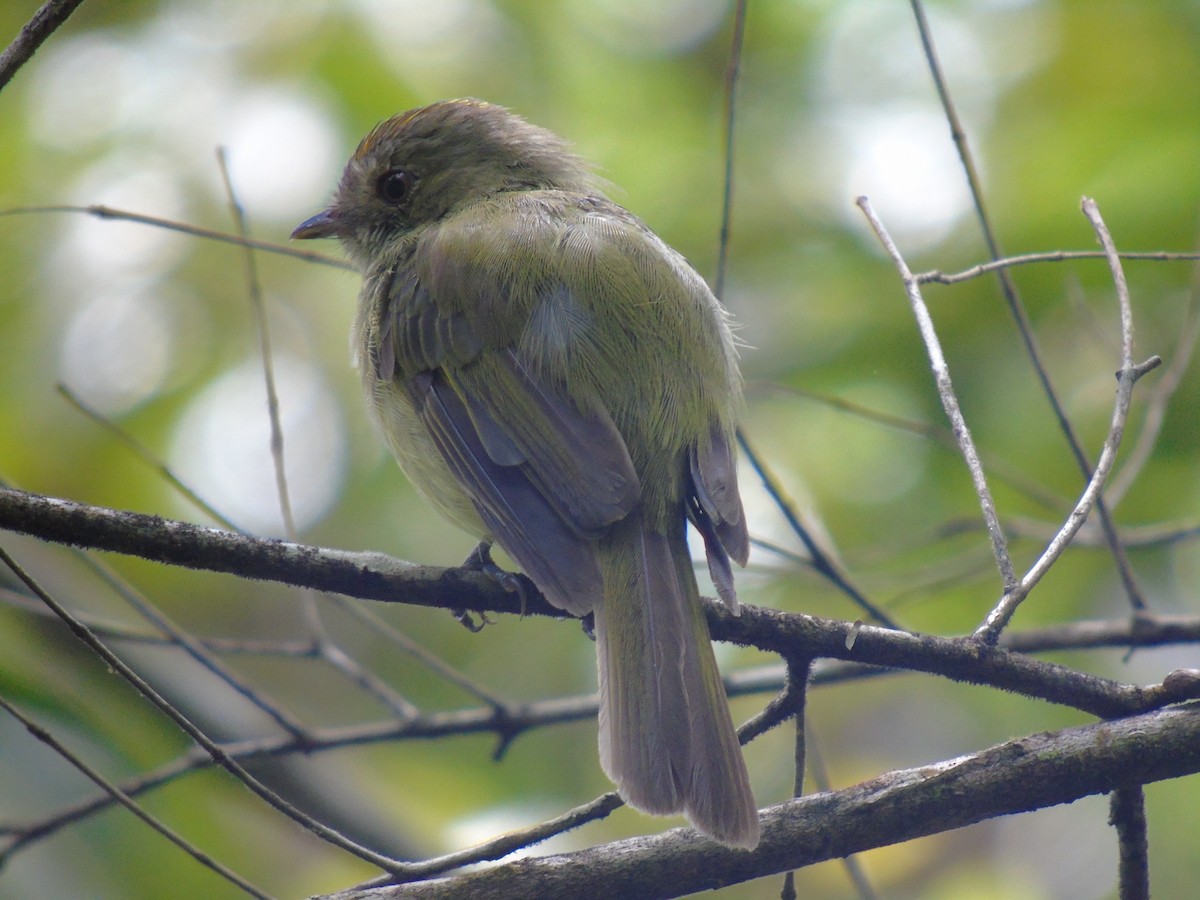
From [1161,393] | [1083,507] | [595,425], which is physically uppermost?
[1161,393]

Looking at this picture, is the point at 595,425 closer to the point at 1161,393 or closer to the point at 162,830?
the point at 162,830

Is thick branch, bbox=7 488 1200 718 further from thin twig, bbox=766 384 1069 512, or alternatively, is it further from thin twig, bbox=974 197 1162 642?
thin twig, bbox=766 384 1069 512

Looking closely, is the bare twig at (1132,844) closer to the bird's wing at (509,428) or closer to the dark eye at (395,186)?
the bird's wing at (509,428)

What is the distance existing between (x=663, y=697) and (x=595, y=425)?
0.82 metres

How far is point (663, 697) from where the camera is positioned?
2.63m

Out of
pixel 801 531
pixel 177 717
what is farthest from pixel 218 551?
pixel 801 531

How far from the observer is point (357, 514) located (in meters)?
5.36

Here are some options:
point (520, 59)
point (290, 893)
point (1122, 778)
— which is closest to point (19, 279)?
point (520, 59)

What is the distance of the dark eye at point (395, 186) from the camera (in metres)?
4.44

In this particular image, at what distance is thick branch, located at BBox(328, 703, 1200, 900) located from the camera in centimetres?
214

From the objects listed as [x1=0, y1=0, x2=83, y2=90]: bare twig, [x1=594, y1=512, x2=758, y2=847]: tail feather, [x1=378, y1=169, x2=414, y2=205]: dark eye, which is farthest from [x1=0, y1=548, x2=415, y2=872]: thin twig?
[x1=378, y1=169, x2=414, y2=205]: dark eye

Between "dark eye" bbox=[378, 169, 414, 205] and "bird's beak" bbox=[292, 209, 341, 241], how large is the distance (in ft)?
0.67

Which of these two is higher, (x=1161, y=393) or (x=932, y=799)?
(x=1161, y=393)

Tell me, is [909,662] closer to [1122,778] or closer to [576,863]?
[1122,778]
